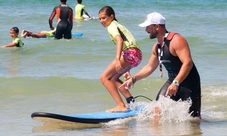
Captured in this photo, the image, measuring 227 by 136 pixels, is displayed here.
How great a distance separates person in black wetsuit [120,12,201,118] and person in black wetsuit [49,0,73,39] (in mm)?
9001

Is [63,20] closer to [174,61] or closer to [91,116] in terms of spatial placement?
[91,116]

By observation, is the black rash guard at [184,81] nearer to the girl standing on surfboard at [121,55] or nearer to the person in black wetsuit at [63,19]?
the girl standing on surfboard at [121,55]

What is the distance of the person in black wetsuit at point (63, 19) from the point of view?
15.1 metres

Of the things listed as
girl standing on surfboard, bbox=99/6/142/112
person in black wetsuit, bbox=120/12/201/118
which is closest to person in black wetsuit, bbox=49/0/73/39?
girl standing on surfboard, bbox=99/6/142/112

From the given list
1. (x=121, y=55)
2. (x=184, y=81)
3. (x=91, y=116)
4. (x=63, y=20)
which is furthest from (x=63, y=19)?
(x=184, y=81)

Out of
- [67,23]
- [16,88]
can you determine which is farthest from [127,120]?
[67,23]

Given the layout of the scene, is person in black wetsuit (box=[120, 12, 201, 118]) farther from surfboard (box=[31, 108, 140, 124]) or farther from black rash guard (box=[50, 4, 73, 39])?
black rash guard (box=[50, 4, 73, 39])

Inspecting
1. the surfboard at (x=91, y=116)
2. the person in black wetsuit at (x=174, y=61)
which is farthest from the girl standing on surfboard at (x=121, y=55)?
the person in black wetsuit at (x=174, y=61)

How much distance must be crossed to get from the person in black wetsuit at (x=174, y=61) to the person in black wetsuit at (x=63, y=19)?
900 centimetres

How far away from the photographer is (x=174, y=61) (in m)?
6.10

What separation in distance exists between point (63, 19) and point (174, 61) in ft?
31.2

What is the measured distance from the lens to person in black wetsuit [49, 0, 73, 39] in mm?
15117

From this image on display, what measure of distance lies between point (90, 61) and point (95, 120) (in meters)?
5.84

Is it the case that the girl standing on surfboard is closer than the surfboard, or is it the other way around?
the surfboard
